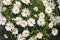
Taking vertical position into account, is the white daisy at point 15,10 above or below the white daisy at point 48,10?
above

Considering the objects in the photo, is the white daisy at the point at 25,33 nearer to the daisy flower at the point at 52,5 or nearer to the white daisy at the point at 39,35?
the white daisy at the point at 39,35

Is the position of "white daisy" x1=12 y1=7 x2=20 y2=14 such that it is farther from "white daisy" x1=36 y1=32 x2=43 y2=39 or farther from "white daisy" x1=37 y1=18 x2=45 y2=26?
"white daisy" x1=36 y1=32 x2=43 y2=39

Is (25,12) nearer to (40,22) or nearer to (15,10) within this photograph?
(15,10)

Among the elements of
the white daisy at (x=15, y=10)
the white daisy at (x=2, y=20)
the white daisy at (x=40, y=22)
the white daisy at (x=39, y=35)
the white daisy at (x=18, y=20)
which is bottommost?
the white daisy at (x=39, y=35)

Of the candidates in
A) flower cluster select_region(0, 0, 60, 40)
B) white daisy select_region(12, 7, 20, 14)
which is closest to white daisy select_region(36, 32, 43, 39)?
flower cluster select_region(0, 0, 60, 40)

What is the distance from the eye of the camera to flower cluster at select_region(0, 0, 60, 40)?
11.9 feet

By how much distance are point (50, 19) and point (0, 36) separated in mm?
916

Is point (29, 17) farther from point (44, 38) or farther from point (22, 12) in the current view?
point (44, 38)

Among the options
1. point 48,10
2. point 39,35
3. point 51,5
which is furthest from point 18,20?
point 51,5

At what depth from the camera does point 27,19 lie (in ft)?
12.0

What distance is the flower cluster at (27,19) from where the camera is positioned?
3637 mm

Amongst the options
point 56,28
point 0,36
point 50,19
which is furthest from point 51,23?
point 0,36

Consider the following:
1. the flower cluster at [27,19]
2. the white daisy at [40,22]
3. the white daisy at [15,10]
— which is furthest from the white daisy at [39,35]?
the white daisy at [15,10]

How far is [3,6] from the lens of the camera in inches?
149
